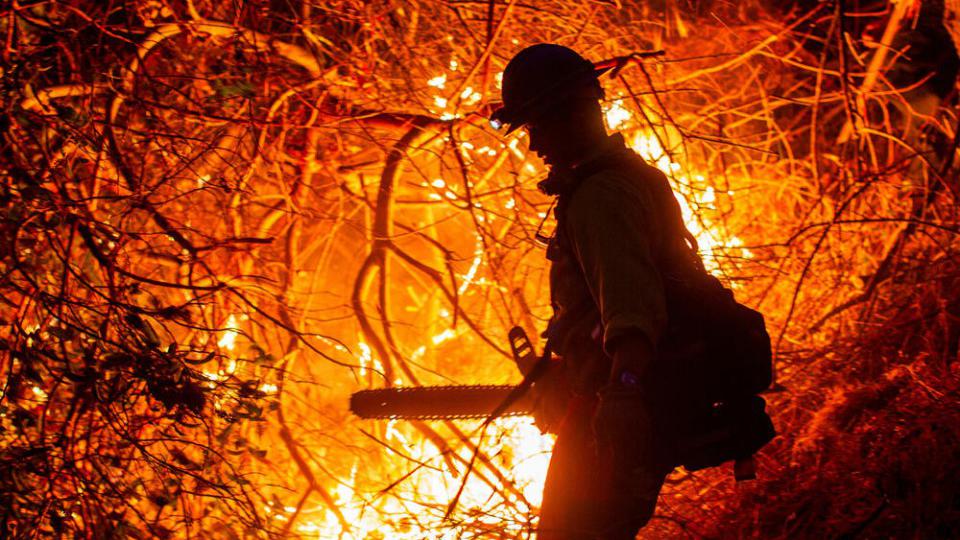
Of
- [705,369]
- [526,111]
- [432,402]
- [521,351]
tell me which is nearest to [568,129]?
[526,111]

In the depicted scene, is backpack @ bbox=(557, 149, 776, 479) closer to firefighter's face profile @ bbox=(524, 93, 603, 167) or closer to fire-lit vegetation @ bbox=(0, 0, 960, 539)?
firefighter's face profile @ bbox=(524, 93, 603, 167)

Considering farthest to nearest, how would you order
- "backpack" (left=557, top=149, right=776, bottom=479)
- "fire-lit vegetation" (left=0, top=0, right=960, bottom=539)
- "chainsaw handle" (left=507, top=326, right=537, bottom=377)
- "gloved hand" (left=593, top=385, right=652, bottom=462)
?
"fire-lit vegetation" (left=0, top=0, right=960, bottom=539), "chainsaw handle" (left=507, top=326, right=537, bottom=377), "backpack" (left=557, top=149, right=776, bottom=479), "gloved hand" (left=593, top=385, right=652, bottom=462)

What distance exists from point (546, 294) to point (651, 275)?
3.28 meters

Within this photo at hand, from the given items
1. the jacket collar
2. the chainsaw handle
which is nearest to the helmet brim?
the jacket collar

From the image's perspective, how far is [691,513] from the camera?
3.45 meters

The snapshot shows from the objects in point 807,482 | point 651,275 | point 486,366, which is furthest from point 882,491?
point 486,366

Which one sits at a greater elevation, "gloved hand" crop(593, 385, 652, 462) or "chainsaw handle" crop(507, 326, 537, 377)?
"chainsaw handle" crop(507, 326, 537, 377)

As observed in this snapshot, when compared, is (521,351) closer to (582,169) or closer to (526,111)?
(582,169)

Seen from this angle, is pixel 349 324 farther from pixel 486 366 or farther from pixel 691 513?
pixel 691 513

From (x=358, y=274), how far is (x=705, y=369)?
9.23 ft

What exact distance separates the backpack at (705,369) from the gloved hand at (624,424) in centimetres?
21

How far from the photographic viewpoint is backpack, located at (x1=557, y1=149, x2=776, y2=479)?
210cm

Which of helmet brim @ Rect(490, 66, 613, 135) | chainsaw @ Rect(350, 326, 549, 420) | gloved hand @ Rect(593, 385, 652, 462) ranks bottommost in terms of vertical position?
gloved hand @ Rect(593, 385, 652, 462)

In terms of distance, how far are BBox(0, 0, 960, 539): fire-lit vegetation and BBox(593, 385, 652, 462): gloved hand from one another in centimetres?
125
